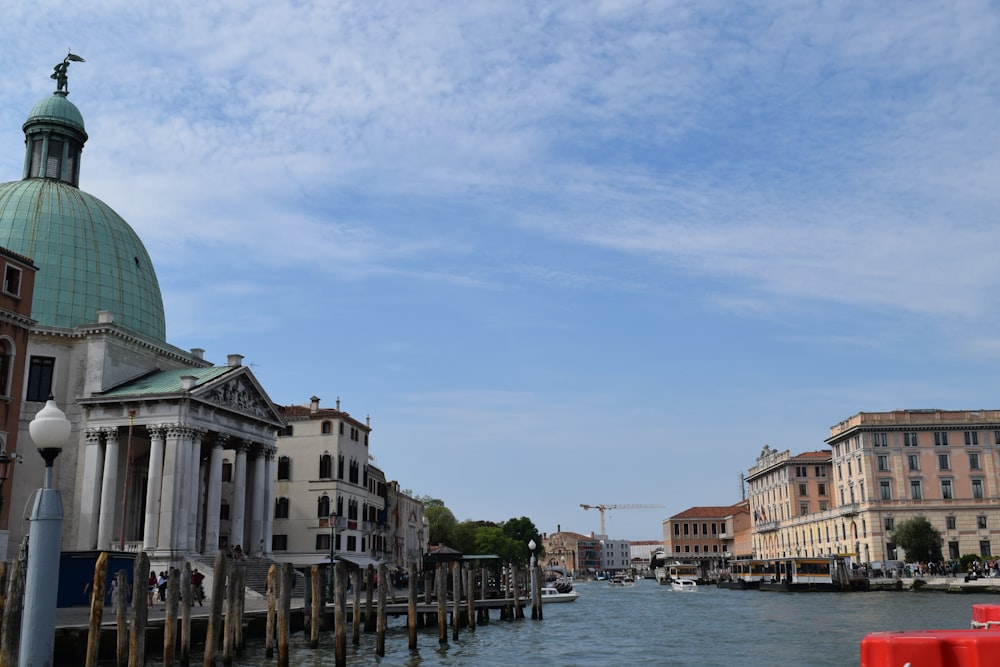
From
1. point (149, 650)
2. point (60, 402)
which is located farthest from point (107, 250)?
point (149, 650)

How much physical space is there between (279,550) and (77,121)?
27723 millimetres

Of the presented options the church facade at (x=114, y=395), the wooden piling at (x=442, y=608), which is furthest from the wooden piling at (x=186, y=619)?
the church facade at (x=114, y=395)

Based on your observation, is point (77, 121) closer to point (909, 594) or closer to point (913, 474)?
point (909, 594)

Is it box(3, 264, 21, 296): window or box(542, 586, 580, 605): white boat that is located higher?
box(3, 264, 21, 296): window

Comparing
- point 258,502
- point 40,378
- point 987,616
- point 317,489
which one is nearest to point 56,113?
point 40,378

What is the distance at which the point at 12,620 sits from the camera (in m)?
16.6

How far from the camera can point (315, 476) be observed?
56.6 meters

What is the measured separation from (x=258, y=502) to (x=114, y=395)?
9693mm

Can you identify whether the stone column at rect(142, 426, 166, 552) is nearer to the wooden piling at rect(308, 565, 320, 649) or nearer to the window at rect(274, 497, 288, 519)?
the wooden piling at rect(308, 565, 320, 649)

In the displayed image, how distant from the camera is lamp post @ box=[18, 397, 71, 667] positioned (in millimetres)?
8781

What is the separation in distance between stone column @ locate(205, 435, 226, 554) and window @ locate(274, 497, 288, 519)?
13.4 m

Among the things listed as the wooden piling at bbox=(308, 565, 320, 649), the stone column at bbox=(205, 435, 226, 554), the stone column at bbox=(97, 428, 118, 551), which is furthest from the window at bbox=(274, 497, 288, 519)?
the wooden piling at bbox=(308, 565, 320, 649)

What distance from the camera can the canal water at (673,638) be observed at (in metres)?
26.3

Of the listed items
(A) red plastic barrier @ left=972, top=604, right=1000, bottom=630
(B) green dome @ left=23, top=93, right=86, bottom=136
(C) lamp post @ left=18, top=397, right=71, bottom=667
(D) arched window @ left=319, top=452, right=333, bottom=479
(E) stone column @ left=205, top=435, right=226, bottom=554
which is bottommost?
(A) red plastic barrier @ left=972, top=604, right=1000, bottom=630
